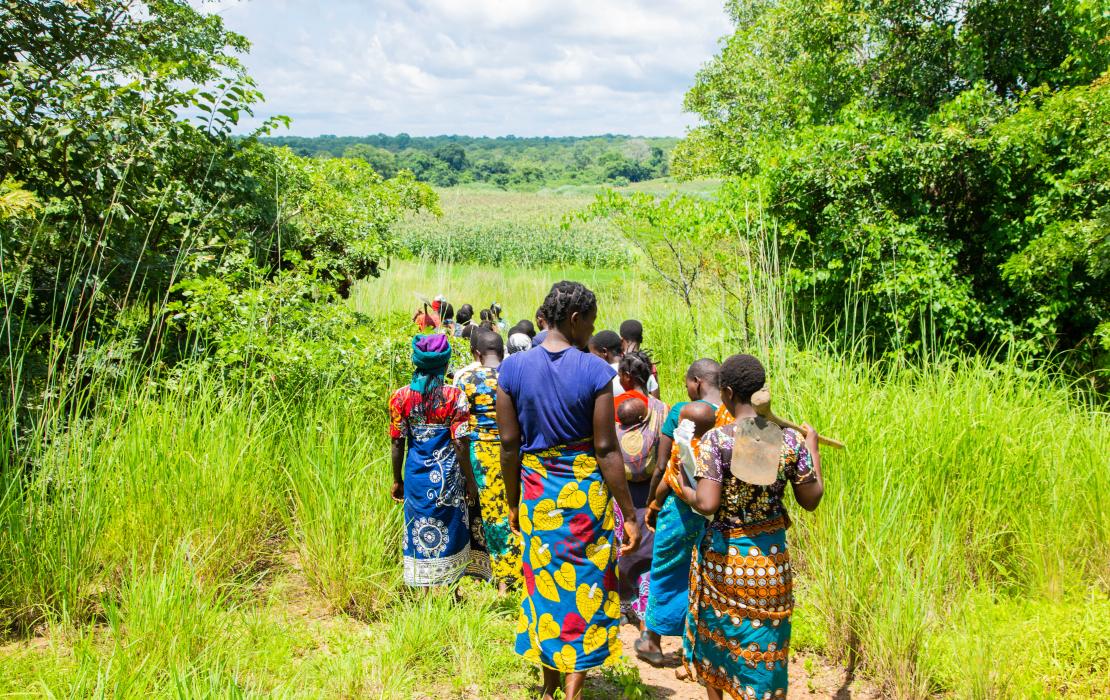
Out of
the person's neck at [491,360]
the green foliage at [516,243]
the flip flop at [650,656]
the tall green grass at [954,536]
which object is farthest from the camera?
the green foliage at [516,243]

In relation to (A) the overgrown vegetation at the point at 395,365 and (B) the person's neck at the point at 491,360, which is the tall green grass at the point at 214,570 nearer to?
(A) the overgrown vegetation at the point at 395,365

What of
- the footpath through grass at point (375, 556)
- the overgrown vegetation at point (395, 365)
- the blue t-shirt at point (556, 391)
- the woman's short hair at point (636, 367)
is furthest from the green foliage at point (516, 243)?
the blue t-shirt at point (556, 391)

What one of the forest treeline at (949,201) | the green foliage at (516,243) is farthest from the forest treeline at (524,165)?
the forest treeline at (949,201)

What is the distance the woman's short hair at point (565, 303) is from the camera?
321cm

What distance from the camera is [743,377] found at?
9.71ft

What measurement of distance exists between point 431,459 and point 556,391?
131 centimetres

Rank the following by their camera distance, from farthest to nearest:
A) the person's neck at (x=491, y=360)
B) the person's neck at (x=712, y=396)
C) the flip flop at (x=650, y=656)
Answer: the person's neck at (x=491, y=360), the flip flop at (x=650, y=656), the person's neck at (x=712, y=396)

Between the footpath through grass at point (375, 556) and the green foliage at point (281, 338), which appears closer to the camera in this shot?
the footpath through grass at point (375, 556)

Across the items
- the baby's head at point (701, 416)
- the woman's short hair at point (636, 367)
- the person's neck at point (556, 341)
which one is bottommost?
the baby's head at point (701, 416)

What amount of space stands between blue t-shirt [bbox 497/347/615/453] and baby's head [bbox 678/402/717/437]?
762 millimetres

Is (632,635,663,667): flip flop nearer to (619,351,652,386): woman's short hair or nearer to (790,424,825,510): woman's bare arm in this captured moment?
(619,351,652,386): woman's short hair

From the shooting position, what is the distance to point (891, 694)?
138 inches

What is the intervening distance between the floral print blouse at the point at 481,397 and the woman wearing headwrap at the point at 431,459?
0.05 metres

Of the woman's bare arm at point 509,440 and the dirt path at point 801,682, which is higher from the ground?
the woman's bare arm at point 509,440
